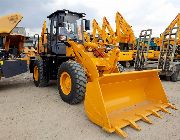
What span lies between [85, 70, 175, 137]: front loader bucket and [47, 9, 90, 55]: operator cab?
2582 millimetres

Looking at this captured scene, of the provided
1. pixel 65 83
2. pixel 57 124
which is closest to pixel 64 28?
pixel 65 83

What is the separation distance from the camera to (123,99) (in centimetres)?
530

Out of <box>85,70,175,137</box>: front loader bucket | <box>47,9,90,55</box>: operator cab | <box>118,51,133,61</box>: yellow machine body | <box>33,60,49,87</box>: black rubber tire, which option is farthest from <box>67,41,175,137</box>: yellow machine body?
<box>118,51,133,61</box>: yellow machine body

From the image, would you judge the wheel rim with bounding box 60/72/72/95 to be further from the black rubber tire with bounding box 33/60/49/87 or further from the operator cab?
the black rubber tire with bounding box 33/60/49/87

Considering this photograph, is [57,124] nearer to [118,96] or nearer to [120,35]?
[118,96]

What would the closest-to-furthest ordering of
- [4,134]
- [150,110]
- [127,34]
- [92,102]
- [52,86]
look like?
[4,134]
[92,102]
[150,110]
[52,86]
[127,34]

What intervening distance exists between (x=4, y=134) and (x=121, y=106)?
2.39 meters

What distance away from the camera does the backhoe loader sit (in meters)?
4.47

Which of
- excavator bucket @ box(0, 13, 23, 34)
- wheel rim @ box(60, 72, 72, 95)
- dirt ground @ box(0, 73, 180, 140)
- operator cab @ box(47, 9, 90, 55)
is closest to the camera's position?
dirt ground @ box(0, 73, 180, 140)

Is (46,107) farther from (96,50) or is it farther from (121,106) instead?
(96,50)

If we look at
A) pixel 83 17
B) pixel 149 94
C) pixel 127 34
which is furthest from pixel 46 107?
pixel 127 34

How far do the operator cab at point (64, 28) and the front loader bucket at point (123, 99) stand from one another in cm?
258

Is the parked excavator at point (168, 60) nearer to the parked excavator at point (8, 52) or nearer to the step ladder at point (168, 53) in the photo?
the step ladder at point (168, 53)

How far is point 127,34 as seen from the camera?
15.5m
